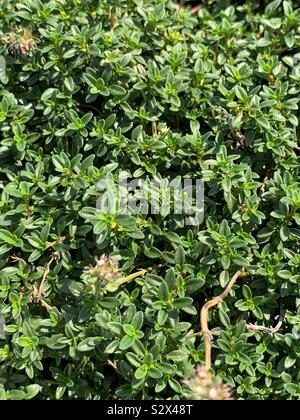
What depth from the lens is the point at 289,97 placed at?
9.25 ft

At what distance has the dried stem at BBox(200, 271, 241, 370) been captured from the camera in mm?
2184

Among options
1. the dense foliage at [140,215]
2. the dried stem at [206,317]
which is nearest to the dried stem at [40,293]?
the dense foliage at [140,215]

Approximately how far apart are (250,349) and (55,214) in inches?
36.5

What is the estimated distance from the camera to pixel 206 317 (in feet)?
7.51

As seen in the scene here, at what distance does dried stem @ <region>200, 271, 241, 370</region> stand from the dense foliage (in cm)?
4

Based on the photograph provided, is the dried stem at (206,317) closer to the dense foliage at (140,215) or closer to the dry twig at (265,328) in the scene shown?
the dense foliage at (140,215)

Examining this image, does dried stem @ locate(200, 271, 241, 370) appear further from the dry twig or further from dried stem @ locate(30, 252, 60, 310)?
dried stem @ locate(30, 252, 60, 310)

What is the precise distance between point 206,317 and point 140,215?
470mm

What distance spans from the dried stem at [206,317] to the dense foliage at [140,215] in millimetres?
37

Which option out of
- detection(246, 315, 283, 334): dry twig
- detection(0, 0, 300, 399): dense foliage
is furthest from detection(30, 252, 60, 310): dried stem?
detection(246, 315, 283, 334): dry twig
